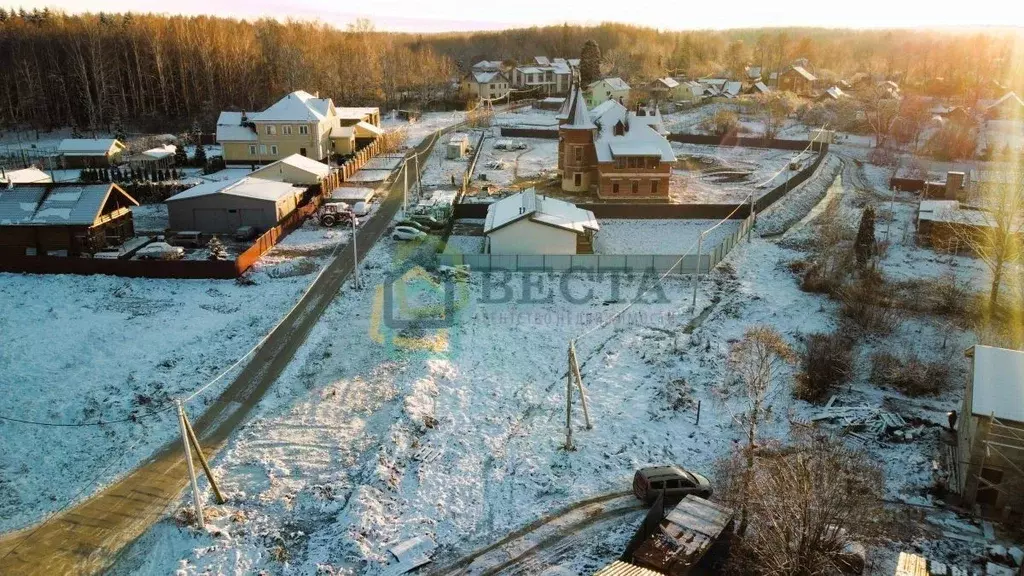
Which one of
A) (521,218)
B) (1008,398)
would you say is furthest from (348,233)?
(1008,398)

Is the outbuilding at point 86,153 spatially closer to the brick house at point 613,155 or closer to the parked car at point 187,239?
the parked car at point 187,239

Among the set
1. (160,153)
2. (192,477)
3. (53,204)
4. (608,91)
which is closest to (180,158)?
(160,153)

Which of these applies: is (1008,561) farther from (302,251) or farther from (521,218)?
(302,251)

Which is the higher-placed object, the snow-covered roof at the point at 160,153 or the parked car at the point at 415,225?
the snow-covered roof at the point at 160,153

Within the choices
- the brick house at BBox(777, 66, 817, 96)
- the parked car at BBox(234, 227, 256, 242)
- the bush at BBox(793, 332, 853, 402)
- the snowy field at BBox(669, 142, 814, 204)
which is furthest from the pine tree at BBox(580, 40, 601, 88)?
the bush at BBox(793, 332, 853, 402)

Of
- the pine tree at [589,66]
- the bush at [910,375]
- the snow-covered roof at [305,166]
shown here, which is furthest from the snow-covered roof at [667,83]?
the bush at [910,375]

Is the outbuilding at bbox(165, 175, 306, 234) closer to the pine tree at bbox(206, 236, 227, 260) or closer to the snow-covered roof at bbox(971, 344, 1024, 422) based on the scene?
the pine tree at bbox(206, 236, 227, 260)
